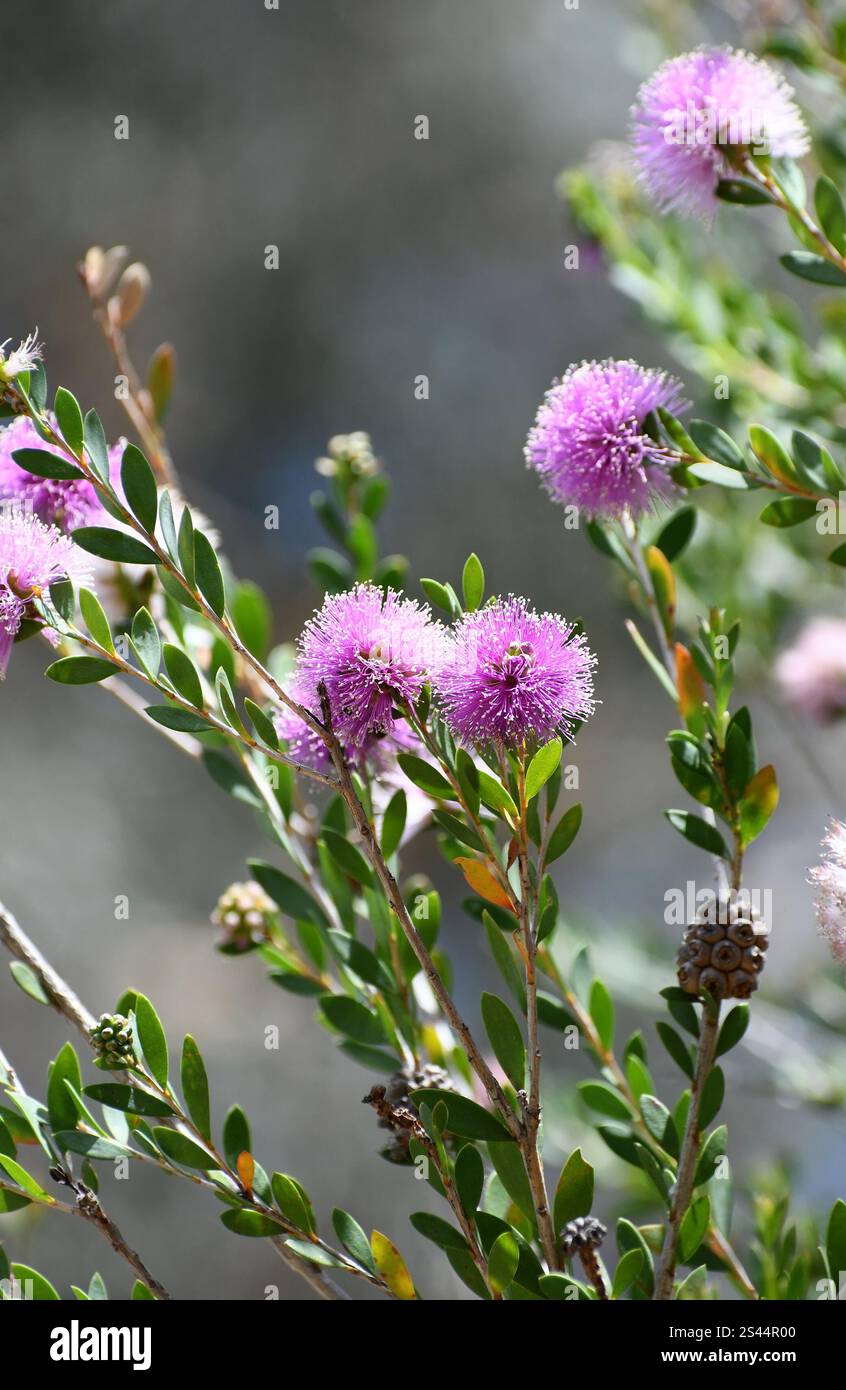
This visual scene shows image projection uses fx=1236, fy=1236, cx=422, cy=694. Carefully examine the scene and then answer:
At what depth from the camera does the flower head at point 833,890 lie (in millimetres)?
444

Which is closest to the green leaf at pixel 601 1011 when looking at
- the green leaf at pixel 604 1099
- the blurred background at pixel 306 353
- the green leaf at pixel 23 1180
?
the green leaf at pixel 604 1099

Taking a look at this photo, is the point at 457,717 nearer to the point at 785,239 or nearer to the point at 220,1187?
the point at 220,1187

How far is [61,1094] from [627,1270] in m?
0.22

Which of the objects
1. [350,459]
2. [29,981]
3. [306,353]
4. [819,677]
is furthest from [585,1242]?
[306,353]

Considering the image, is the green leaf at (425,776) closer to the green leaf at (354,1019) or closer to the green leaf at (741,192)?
the green leaf at (354,1019)

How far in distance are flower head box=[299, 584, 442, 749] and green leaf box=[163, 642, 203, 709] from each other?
0.13 feet

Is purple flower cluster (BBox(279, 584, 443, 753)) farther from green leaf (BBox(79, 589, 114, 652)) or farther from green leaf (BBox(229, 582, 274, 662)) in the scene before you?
green leaf (BBox(229, 582, 274, 662))

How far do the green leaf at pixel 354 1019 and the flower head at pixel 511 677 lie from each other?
174 millimetres

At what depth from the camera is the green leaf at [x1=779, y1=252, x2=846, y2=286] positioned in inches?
21.9

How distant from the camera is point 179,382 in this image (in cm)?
223

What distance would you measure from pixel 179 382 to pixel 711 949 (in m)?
1.96

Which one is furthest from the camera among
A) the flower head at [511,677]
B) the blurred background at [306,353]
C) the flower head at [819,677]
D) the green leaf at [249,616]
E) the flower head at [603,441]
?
the blurred background at [306,353]

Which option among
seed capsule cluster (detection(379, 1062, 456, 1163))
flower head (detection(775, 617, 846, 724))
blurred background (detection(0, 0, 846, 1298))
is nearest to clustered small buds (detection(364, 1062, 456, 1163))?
seed capsule cluster (detection(379, 1062, 456, 1163))

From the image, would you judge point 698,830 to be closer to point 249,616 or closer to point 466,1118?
point 466,1118
